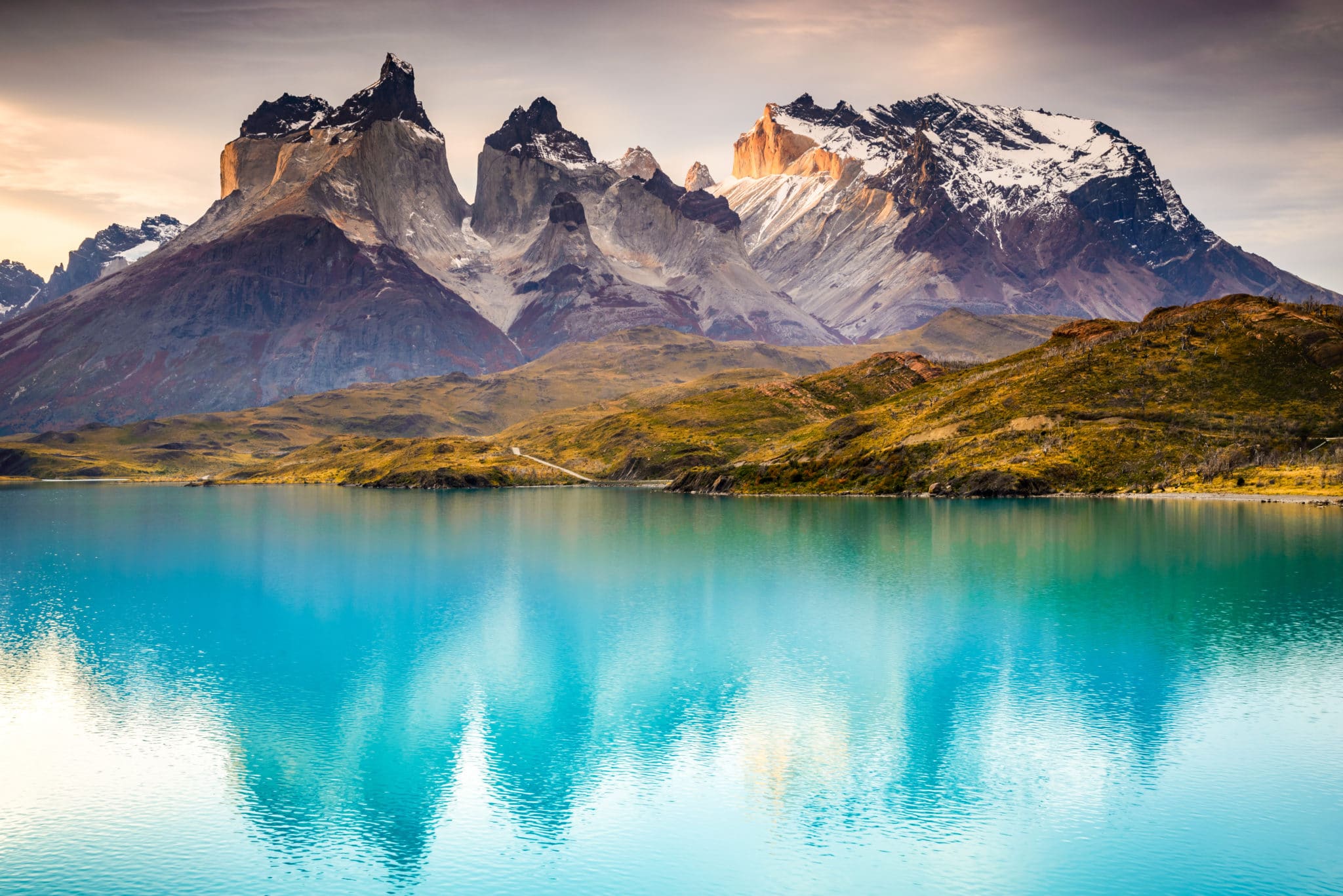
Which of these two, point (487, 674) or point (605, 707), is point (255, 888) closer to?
point (605, 707)

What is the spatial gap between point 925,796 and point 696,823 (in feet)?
35.2

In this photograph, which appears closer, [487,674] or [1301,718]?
[1301,718]

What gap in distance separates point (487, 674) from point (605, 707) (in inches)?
501

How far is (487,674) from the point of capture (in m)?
72.1

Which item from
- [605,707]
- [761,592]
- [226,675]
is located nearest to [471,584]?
[761,592]

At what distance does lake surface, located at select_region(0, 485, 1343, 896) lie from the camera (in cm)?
4194

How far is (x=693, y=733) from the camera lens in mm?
57344


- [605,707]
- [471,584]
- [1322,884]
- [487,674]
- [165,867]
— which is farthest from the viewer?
[471,584]

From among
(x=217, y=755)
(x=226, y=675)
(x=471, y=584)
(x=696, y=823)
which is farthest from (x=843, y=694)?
(x=471, y=584)

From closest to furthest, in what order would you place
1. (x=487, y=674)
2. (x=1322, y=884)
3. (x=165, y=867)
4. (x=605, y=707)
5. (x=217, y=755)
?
(x=1322, y=884) < (x=165, y=867) < (x=217, y=755) < (x=605, y=707) < (x=487, y=674)

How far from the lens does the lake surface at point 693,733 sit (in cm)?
4194

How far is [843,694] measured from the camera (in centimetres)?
6462

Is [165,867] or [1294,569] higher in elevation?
[1294,569]

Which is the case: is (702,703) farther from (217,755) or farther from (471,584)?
(471,584)
